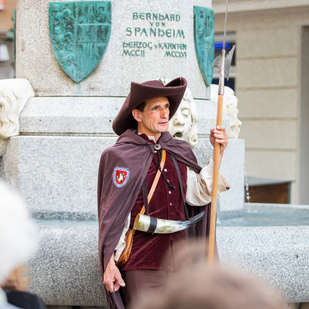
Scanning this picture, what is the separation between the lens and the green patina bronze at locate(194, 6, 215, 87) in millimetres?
5629

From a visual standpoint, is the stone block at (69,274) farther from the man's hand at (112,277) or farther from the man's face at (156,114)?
the man's face at (156,114)

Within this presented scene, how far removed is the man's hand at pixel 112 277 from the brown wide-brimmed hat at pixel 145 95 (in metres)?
0.77

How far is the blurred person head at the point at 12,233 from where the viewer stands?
1.70m

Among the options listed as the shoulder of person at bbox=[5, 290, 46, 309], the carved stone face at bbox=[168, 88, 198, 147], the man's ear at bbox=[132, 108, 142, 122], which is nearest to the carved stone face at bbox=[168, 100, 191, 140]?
the carved stone face at bbox=[168, 88, 198, 147]

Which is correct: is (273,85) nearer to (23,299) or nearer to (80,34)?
(80,34)

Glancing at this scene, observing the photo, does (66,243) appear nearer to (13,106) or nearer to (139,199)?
(139,199)

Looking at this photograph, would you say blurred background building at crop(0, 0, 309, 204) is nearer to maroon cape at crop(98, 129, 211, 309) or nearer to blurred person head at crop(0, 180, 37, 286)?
maroon cape at crop(98, 129, 211, 309)

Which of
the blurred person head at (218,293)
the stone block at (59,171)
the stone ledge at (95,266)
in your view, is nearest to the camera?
the blurred person head at (218,293)

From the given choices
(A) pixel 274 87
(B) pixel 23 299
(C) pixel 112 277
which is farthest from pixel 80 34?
(A) pixel 274 87

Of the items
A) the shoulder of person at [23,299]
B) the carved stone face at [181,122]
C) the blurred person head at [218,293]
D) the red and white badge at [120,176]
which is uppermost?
the carved stone face at [181,122]

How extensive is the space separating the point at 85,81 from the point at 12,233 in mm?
3816

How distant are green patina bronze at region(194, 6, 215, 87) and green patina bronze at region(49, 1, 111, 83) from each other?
724 millimetres

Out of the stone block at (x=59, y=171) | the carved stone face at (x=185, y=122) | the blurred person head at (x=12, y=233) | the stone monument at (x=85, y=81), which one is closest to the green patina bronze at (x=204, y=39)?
the stone monument at (x=85, y=81)

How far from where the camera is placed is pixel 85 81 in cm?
545
